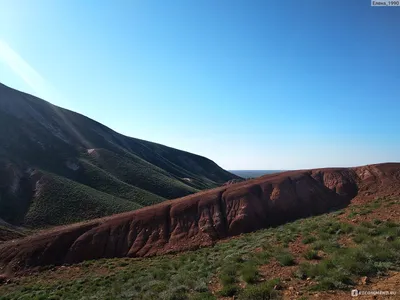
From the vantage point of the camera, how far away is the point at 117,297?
12641 mm

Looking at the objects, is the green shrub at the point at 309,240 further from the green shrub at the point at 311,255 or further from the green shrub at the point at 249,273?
the green shrub at the point at 249,273

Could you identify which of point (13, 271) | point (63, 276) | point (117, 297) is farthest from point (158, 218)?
point (117, 297)

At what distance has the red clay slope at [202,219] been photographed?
27.1 metres

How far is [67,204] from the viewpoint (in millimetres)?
54906

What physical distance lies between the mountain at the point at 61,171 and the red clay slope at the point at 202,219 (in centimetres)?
2378

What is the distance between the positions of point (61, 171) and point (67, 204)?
17.7 metres

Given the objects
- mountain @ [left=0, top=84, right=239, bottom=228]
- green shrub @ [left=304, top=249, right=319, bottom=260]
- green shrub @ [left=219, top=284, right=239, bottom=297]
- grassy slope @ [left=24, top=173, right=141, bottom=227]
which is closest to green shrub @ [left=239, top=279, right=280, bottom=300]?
green shrub @ [left=219, top=284, right=239, bottom=297]

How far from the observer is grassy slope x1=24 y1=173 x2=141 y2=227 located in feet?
169

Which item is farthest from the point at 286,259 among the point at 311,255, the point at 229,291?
the point at 229,291

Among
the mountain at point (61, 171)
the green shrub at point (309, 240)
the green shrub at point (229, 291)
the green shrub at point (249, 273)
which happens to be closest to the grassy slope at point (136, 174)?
the mountain at point (61, 171)

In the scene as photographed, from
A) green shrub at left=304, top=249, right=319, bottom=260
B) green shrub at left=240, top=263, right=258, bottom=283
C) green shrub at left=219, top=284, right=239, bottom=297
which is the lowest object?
green shrub at left=219, top=284, right=239, bottom=297

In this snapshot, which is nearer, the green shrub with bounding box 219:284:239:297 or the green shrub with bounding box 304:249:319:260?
the green shrub with bounding box 219:284:239:297

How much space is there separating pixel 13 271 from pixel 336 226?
27451 mm

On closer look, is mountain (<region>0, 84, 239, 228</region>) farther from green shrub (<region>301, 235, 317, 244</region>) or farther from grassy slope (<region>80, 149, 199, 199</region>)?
green shrub (<region>301, 235, 317, 244</region>)
